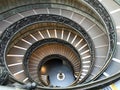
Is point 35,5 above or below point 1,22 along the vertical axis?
above

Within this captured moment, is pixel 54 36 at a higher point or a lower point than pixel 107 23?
higher

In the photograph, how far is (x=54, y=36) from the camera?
758 inches

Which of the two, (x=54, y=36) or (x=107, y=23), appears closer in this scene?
(x=107, y=23)

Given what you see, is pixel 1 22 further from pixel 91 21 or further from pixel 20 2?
pixel 91 21

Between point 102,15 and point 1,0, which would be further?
point 1,0

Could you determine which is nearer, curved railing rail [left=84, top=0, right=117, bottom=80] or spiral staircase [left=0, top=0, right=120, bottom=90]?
curved railing rail [left=84, top=0, right=117, bottom=80]

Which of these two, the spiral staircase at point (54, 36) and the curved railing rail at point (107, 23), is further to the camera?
the spiral staircase at point (54, 36)

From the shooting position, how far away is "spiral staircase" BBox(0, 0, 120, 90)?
16766 millimetres

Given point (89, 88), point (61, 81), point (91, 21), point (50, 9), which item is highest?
point (50, 9)

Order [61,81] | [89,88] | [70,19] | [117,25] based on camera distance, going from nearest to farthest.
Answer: [89,88] → [117,25] → [70,19] → [61,81]

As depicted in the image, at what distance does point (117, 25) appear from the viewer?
15656 millimetres

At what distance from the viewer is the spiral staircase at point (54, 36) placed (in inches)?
660

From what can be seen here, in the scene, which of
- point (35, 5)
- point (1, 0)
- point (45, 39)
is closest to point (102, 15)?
point (45, 39)

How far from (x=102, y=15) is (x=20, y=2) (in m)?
6.95
